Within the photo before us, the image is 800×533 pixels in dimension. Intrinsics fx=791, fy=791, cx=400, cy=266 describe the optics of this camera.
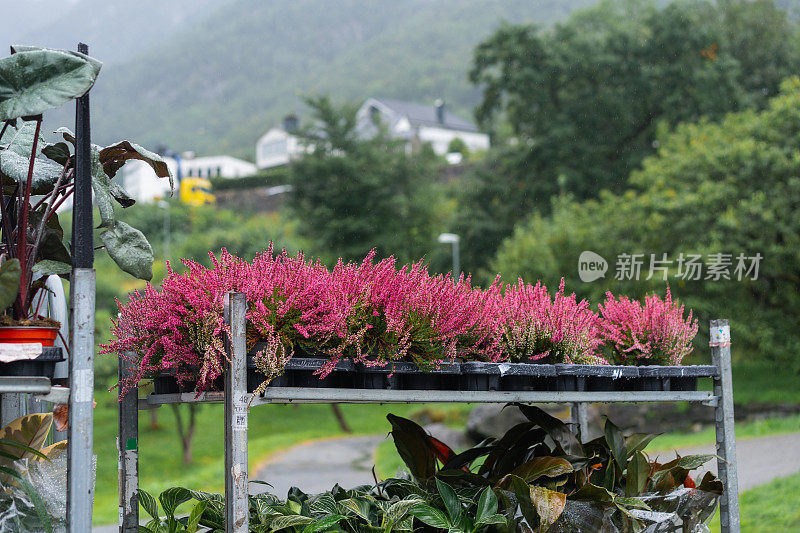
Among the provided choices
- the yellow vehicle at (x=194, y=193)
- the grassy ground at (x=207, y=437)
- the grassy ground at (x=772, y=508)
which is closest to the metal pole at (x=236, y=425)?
the grassy ground at (x=772, y=508)

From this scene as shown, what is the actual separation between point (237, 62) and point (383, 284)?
5814 inches

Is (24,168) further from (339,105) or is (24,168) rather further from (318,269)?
(339,105)

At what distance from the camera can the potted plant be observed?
77.9 inches

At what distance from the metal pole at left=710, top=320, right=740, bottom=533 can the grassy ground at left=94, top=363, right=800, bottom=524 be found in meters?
10.6

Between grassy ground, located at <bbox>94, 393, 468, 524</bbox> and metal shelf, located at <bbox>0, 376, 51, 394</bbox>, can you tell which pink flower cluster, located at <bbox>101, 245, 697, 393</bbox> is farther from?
grassy ground, located at <bbox>94, 393, 468, 524</bbox>

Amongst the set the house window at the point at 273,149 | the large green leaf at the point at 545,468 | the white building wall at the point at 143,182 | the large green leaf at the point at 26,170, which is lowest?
the large green leaf at the point at 545,468

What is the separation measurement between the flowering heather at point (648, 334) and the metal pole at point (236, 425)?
1923 mm

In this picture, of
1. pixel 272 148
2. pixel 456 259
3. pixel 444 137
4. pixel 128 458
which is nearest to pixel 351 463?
pixel 456 259

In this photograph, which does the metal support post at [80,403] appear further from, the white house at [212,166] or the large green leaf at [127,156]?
the white house at [212,166]

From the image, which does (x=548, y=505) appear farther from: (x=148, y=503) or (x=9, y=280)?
(x=9, y=280)

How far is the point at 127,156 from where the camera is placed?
260 cm

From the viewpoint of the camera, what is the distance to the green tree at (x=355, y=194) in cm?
3011

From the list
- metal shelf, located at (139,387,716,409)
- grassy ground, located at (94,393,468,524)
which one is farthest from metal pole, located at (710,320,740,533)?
grassy ground, located at (94,393,468,524)

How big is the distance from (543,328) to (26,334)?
1791mm
